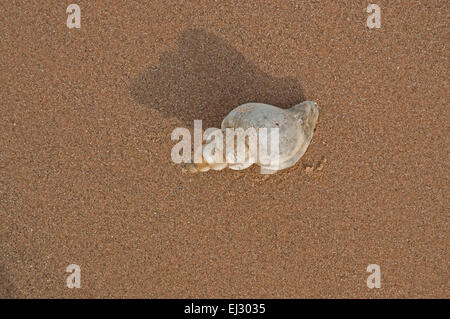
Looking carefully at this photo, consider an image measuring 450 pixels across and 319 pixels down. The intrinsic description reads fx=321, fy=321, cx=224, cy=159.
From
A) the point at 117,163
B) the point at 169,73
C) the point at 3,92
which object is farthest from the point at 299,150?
the point at 3,92

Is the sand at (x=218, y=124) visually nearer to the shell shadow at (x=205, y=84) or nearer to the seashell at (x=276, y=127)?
the shell shadow at (x=205, y=84)

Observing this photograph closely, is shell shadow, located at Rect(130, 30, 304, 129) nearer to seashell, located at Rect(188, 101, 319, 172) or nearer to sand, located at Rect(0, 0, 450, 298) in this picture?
sand, located at Rect(0, 0, 450, 298)

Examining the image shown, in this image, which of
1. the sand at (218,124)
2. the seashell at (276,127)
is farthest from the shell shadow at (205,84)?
the seashell at (276,127)

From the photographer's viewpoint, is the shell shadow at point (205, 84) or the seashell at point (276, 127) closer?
the seashell at point (276, 127)

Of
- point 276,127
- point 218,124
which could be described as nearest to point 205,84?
point 218,124

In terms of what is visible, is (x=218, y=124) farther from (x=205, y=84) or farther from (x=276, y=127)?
(x=276, y=127)

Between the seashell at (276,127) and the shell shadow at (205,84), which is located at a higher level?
the shell shadow at (205,84)
